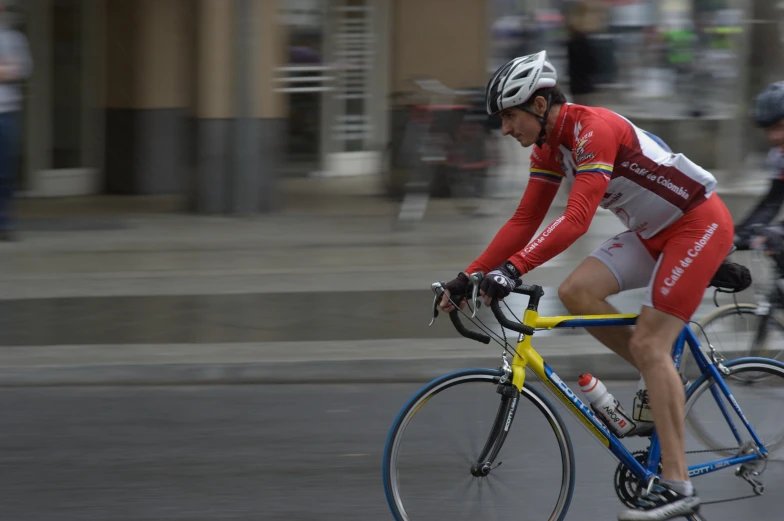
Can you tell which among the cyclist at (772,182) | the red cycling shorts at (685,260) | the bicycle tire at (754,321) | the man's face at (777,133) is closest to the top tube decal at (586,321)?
the red cycling shorts at (685,260)

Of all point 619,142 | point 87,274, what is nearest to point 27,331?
point 87,274

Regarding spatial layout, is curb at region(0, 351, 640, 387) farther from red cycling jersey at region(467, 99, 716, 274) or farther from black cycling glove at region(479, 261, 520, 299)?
black cycling glove at region(479, 261, 520, 299)

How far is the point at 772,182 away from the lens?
591cm

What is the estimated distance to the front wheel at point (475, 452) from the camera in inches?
174

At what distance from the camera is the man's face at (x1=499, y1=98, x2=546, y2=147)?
446 cm

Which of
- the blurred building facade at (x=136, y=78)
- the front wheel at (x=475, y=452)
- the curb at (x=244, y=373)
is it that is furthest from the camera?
the blurred building facade at (x=136, y=78)

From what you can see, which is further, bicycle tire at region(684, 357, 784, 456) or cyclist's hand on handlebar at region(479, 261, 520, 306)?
bicycle tire at region(684, 357, 784, 456)

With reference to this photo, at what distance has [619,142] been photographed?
4477 mm

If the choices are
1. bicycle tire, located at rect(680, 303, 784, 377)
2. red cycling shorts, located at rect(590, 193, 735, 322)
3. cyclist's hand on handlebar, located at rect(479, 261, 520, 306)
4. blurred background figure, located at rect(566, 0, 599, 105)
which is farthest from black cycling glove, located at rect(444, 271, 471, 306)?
blurred background figure, located at rect(566, 0, 599, 105)

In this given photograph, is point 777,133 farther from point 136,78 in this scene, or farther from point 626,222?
point 136,78

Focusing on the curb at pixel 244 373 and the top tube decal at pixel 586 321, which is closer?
the top tube decal at pixel 586 321

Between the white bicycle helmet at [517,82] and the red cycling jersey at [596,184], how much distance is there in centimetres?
17

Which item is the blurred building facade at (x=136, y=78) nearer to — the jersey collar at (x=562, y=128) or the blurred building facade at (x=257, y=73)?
the blurred building facade at (x=257, y=73)

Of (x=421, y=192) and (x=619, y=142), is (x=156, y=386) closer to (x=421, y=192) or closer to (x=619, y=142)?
(x=619, y=142)
